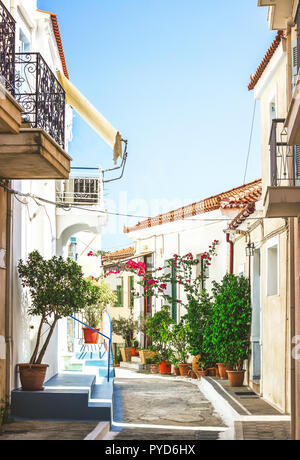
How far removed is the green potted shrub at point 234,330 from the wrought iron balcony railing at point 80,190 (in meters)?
3.98

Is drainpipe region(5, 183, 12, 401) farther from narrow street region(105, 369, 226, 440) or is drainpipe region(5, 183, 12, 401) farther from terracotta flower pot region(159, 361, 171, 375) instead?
terracotta flower pot region(159, 361, 171, 375)

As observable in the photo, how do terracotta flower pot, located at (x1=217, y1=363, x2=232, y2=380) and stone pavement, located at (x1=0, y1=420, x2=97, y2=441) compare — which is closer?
stone pavement, located at (x1=0, y1=420, x2=97, y2=441)

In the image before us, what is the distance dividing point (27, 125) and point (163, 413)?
597 centimetres

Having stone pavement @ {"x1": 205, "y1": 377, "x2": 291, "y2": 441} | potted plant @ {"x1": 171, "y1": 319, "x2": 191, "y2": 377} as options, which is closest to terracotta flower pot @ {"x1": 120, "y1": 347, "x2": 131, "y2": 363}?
potted plant @ {"x1": 171, "y1": 319, "x2": 191, "y2": 377}

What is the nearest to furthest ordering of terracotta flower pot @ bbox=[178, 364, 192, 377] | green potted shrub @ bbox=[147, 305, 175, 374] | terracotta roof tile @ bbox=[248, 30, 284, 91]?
terracotta roof tile @ bbox=[248, 30, 284, 91], terracotta flower pot @ bbox=[178, 364, 192, 377], green potted shrub @ bbox=[147, 305, 175, 374]

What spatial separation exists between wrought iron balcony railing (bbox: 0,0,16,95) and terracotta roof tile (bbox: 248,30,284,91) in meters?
4.97

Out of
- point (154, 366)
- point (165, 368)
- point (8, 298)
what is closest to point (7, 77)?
point (8, 298)

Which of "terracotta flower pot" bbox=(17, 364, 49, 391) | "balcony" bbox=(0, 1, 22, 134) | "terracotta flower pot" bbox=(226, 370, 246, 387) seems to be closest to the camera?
"balcony" bbox=(0, 1, 22, 134)

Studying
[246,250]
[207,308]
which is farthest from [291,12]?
[207,308]

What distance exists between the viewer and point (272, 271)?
13.2 m

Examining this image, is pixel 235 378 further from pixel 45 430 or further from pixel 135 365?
pixel 135 365

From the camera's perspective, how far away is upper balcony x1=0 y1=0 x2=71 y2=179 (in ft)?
26.9
